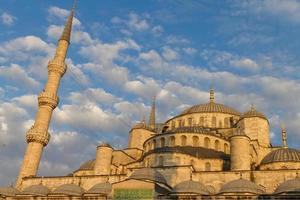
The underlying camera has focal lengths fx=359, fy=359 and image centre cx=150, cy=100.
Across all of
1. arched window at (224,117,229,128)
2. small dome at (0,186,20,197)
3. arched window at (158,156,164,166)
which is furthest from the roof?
small dome at (0,186,20,197)

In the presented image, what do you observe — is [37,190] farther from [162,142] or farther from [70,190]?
[162,142]

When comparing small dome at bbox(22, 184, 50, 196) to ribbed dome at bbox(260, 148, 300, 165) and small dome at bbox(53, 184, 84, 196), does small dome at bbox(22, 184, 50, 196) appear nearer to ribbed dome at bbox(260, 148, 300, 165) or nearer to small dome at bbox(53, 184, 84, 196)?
small dome at bbox(53, 184, 84, 196)

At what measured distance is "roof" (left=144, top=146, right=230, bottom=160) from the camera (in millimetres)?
21234

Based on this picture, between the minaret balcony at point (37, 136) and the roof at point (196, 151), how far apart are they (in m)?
7.72

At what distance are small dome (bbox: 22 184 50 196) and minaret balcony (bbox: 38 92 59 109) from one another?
22.1 ft

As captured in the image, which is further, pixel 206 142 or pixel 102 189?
pixel 206 142

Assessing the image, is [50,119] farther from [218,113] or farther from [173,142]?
[218,113]

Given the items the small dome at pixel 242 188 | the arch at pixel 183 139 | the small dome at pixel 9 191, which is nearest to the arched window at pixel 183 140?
the arch at pixel 183 139

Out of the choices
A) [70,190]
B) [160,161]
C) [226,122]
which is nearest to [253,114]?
[226,122]

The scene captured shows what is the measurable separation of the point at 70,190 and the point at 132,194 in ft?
16.1

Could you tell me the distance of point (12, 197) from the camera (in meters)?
21.3

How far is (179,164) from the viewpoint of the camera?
20.5m

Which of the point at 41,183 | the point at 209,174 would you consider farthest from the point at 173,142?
the point at 41,183

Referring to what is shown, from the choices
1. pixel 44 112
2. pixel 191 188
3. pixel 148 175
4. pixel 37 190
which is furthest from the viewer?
pixel 44 112
